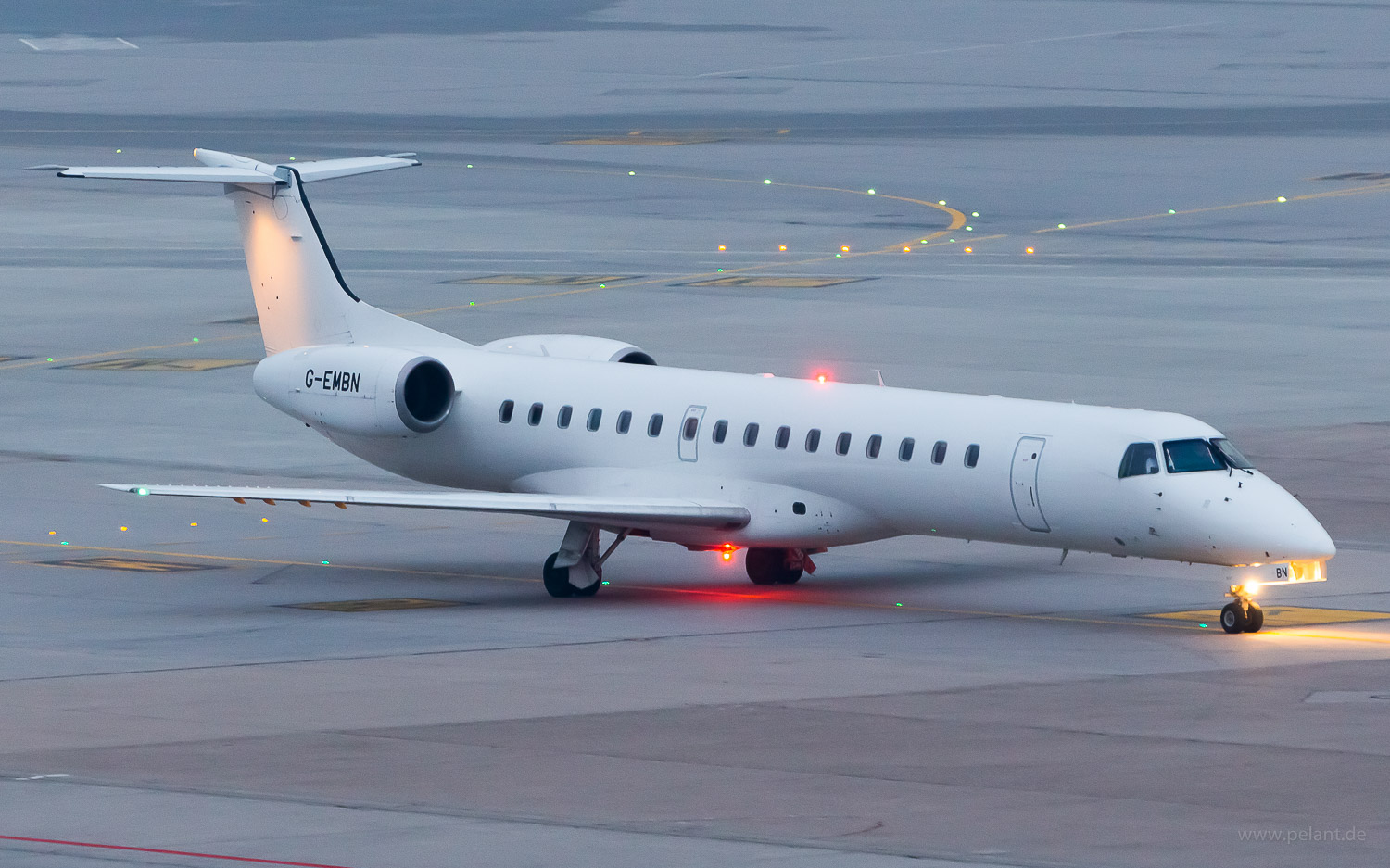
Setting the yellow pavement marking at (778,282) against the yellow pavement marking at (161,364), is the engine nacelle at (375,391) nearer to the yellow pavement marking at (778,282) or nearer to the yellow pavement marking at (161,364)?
the yellow pavement marking at (161,364)

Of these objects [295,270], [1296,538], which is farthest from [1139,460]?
[295,270]

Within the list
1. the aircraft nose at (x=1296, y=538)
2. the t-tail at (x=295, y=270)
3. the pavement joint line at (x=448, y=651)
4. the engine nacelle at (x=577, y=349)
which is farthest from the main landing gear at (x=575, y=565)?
the aircraft nose at (x=1296, y=538)

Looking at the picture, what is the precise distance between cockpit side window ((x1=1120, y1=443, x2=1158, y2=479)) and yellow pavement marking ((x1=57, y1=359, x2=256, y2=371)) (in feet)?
84.9

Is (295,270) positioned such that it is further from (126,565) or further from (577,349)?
(126,565)

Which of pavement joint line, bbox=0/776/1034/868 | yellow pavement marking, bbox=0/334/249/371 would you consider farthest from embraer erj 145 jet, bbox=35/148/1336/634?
yellow pavement marking, bbox=0/334/249/371

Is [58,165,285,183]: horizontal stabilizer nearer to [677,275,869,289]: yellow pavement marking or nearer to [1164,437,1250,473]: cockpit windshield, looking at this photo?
[1164,437,1250,473]: cockpit windshield

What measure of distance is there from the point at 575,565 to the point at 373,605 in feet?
7.82

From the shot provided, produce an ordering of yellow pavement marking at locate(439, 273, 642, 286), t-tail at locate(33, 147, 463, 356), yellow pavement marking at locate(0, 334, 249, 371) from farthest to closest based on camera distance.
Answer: yellow pavement marking at locate(439, 273, 642, 286) < yellow pavement marking at locate(0, 334, 249, 371) < t-tail at locate(33, 147, 463, 356)

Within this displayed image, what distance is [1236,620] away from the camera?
90.0 ft

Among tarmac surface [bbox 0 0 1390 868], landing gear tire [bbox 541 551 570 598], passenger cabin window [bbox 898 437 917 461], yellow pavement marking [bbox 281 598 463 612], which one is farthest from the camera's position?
landing gear tire [bbox 541 551 570 598]

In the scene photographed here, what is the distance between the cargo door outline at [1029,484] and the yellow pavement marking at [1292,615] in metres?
1.82

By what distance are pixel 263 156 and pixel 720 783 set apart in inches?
2585

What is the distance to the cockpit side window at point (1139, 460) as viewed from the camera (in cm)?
2755
